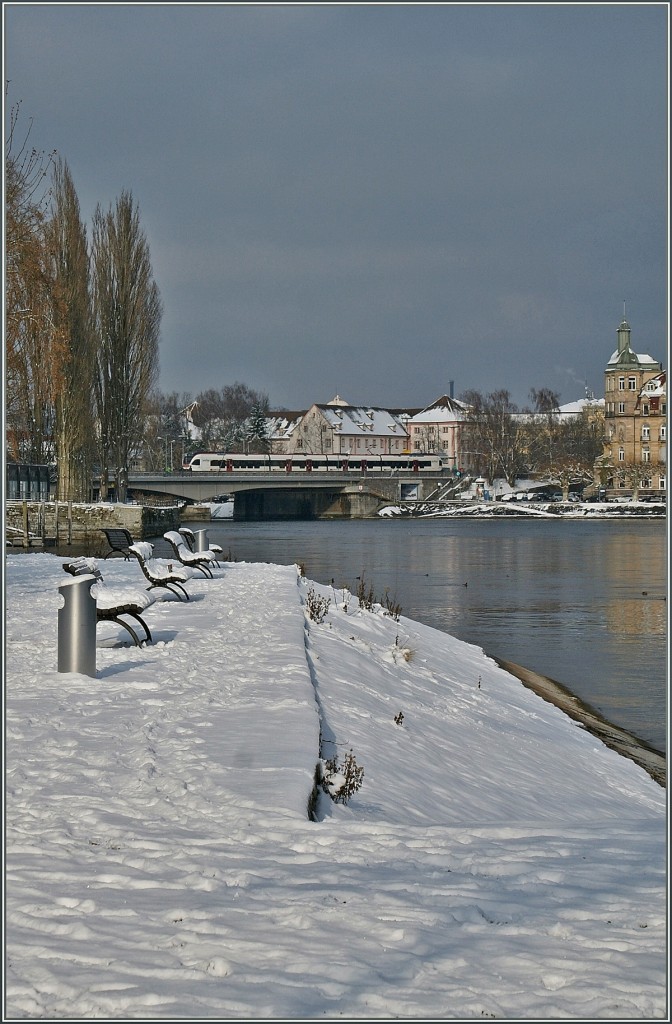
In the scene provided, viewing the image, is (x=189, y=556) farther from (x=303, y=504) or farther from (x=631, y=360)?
(x=631, y=360)

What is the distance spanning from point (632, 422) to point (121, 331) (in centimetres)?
8984

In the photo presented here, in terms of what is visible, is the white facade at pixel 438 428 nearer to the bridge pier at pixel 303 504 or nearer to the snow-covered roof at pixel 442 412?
the snow-covered roof at pixel 442 412

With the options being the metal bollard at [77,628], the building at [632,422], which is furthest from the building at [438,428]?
the metal bollard at [77,628]

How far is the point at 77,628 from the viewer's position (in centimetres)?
934

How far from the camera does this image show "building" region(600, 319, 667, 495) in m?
120

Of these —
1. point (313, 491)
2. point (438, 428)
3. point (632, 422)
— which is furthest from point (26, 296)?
point (438, 428)

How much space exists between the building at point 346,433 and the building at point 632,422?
2893 cm

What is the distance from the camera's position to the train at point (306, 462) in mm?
130375

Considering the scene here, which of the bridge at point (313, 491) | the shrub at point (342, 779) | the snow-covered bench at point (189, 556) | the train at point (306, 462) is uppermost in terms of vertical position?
the train at point (306, 462)

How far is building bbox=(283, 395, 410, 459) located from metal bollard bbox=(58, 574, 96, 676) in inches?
5498

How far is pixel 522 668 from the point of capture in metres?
18.1

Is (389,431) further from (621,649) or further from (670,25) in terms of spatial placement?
(670,25)

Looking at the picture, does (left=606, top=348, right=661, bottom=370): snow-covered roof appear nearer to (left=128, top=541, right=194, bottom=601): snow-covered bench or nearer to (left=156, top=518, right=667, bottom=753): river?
(left=156, top=518, right=667, bottom=753): river

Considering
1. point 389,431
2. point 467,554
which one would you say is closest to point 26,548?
point 467,554
